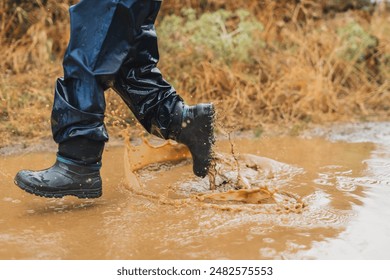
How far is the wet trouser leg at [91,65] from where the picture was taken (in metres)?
2.36

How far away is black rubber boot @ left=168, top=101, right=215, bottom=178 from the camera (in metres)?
2.65

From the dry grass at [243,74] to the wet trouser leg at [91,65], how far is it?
60.0 inches

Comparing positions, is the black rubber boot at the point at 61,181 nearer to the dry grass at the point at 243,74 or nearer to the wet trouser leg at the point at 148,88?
the wet trouser leg at the point at 148,88

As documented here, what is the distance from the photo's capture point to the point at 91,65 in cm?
237

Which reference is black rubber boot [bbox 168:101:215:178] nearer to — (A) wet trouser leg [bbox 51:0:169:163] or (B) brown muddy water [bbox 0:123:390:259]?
(B) brown muddy water [bbox 0:123:390:259]

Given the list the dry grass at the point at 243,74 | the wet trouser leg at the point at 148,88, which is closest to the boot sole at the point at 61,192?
the wet trouser leg at the point at 148,88

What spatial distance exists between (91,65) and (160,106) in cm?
44

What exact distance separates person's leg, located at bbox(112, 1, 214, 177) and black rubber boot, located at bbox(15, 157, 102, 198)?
1.37ft

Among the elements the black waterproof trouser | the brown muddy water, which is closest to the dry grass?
the brown muddy water

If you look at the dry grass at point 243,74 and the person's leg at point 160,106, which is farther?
the dry grass at point 243,74

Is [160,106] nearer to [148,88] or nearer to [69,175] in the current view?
[148,88]

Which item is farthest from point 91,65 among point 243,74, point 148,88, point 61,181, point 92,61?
point 243,74

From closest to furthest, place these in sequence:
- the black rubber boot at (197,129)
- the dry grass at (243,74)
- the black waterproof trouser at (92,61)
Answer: the black waterproof trouser at (92,61)
the black rubber boot at (197,129)
the dry grass at (243,74)
